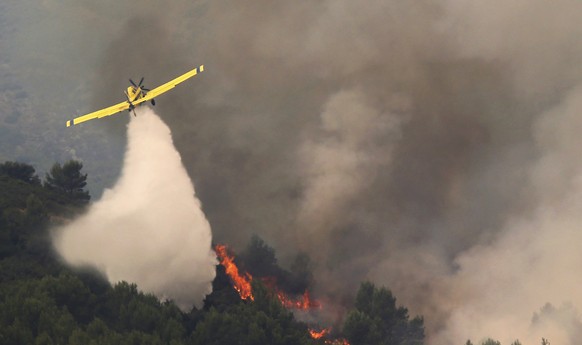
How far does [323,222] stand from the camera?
160125mm

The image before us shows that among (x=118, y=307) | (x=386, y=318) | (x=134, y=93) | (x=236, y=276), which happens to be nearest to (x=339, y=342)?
(x=386, y=318)

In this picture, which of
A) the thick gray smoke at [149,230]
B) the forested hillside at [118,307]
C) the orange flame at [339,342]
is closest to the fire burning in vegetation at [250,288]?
the forested hillside at [118,307]

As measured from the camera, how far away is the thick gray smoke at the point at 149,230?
→ 4751 inches

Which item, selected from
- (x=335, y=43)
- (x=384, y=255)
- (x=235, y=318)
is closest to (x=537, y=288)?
(x=384, y=255)

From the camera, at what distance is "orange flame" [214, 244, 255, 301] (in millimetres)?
130375

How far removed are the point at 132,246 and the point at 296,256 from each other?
4058 cm

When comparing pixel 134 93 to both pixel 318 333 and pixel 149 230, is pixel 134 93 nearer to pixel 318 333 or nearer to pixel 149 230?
pixel 149 230

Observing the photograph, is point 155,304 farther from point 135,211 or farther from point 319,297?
point 319,297

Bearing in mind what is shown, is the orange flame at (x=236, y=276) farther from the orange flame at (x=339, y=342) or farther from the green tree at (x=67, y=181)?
the green tree at (x=67, y=181)

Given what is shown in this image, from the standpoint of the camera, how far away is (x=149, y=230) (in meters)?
124

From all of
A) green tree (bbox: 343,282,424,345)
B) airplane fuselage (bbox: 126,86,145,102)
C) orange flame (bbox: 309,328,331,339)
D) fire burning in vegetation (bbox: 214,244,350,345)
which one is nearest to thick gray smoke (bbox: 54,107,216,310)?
fire burning in vegetation (bbox: 214,244,350,345)

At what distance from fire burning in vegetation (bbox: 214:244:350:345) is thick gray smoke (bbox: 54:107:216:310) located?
5.98m

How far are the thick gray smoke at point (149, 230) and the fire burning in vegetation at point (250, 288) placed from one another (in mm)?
5976

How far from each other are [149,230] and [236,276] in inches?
697
